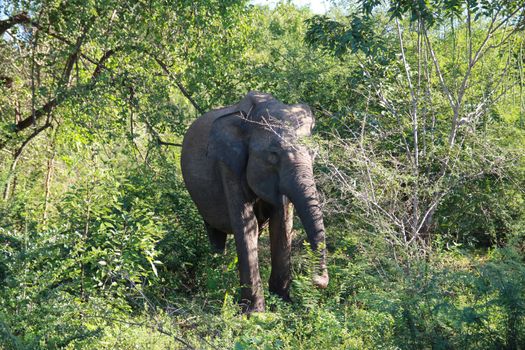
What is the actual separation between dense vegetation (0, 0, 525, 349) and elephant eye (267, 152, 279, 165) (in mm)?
499

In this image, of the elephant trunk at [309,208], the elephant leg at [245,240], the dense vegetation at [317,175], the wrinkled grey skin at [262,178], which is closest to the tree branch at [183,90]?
the dense vegetation at [317,175]

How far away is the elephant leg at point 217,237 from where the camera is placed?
11123 mm

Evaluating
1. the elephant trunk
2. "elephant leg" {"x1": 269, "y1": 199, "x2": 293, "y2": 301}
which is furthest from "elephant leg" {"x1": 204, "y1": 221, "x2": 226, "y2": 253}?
the elephant trunk

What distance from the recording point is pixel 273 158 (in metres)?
9.34

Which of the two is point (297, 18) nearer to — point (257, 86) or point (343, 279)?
point (257, 86)

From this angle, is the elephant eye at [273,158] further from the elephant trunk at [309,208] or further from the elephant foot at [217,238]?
the elephant foot at [217,238]

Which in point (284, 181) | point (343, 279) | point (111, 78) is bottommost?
point (343, 279)

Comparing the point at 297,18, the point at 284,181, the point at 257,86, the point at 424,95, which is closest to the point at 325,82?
the point at 257,86

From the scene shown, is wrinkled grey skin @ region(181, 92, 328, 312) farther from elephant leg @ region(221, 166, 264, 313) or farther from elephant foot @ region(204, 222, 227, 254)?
elephant foot @ region(204, 222, 227, 254)

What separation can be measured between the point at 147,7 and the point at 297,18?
1096 cm

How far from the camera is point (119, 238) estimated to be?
8.45 m

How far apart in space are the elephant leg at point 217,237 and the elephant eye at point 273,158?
2.12m

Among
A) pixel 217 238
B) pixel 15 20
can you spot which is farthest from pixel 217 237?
pixel 15 20

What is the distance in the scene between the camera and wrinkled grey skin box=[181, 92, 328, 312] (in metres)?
9.02
